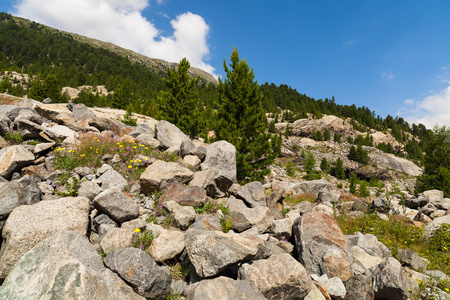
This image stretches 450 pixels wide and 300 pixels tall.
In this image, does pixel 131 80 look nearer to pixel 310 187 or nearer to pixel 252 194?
pixel 310 187

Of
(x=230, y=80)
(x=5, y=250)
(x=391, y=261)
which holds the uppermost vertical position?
(x=230, y=80)

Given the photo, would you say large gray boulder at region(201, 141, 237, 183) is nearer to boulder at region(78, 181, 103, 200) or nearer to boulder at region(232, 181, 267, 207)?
boulder at region(232, 181, 267, 207)

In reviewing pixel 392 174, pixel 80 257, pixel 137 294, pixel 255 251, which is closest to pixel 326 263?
pixel 255 251

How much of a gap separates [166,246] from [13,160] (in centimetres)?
573

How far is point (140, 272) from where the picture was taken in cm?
321

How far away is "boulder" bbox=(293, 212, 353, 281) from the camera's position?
4492 millimetres

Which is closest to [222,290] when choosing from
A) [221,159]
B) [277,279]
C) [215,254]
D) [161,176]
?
[215,254]

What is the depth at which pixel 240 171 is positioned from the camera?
48.5 ft

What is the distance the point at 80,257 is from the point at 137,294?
1061 millimetres

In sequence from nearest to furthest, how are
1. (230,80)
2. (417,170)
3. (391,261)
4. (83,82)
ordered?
(391,261) < (230,80) < (417,170) < (83,82)

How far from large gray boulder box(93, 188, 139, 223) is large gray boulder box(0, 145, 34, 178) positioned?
340cm

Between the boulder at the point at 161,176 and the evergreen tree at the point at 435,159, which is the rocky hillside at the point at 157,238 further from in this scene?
the evergreen tree at the point at 435,159

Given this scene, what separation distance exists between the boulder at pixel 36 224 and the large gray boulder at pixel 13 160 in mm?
2961

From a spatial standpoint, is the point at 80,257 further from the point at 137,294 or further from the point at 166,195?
the point at 166,195
